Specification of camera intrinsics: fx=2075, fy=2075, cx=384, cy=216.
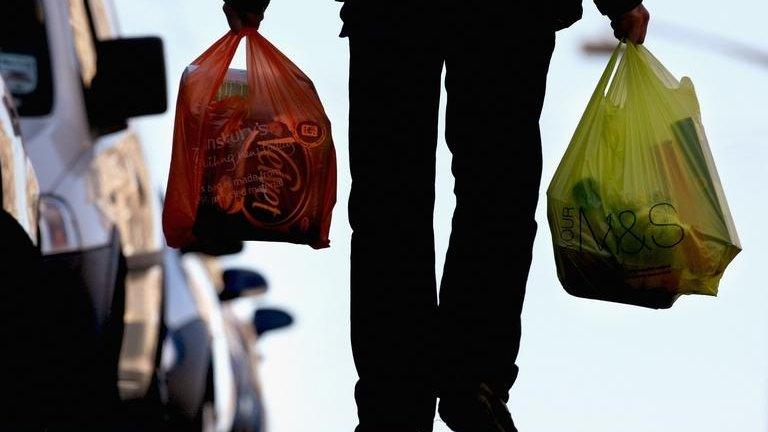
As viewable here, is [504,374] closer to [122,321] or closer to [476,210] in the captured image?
[476,210]

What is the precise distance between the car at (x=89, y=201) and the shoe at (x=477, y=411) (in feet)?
2.71

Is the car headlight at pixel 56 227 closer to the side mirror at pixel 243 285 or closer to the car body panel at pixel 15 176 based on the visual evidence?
the car body panel at pixel 15 176

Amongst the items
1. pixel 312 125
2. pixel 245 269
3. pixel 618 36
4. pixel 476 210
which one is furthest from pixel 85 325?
pixel 245 269

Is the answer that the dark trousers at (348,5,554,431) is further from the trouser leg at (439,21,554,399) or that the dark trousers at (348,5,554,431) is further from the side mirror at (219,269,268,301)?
the side mirror at (219,269,268,301)

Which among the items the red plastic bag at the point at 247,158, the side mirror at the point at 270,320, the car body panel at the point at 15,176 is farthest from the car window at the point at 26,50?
the side mirror at the point at 270,320

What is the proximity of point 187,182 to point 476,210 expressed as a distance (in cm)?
58

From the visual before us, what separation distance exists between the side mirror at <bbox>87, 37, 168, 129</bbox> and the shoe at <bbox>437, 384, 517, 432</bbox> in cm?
163

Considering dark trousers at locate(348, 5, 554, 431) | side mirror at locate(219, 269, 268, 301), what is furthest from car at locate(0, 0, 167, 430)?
side mirror at locate(219, 269, 268, 301)

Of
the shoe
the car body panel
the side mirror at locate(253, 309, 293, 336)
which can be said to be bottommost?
the side mirror at locate(253, 309, 293, 336)

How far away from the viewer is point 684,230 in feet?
13.4

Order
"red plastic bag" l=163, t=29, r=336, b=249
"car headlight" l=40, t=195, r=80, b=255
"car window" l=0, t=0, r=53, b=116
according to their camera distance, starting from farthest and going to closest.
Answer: "car window" l=0, t=0, r=53, b=116, "car headlight" l=40, t=195, r=80, b=255, "red plastic bag" l=163, t=29, r=336, b=249

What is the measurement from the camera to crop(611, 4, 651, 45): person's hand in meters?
4.10

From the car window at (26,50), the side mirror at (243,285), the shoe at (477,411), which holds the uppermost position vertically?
the car window at (26,50)

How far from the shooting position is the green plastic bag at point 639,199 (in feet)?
13.3
